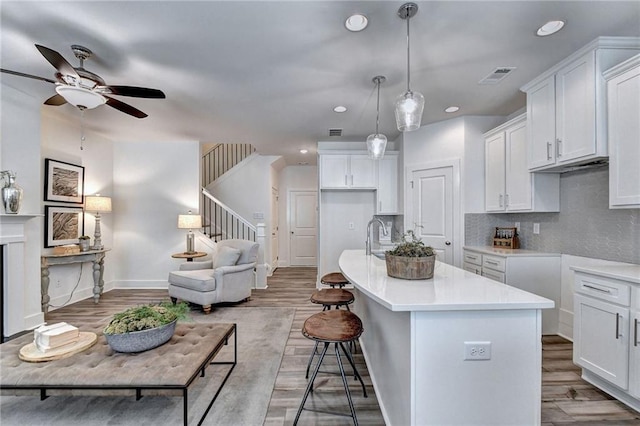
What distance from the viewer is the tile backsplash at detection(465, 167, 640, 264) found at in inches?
98.0

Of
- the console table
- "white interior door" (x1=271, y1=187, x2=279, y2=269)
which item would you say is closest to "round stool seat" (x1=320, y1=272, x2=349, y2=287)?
the console table

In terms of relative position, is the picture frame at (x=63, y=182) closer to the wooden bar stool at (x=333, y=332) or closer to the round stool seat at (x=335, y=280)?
the round stool seat at (x=335, y=280)

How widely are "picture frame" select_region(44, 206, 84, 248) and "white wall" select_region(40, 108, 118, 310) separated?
89 mm

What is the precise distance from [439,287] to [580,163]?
6.94ft

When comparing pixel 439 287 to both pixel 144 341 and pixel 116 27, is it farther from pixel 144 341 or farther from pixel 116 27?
pixel 116 27

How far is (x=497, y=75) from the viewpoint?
2867mm

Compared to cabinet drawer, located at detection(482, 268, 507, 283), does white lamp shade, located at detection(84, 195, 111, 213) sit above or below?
above

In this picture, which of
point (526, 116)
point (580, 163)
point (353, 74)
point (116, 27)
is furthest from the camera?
point (526, 116)

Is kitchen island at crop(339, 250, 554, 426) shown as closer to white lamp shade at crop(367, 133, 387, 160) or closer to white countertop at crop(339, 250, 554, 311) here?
white countertop at crop(339, 250, 554, 311)

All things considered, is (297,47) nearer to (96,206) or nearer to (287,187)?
(96,206)

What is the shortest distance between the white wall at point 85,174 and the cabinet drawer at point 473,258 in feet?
19.0

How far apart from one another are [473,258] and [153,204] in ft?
17.8

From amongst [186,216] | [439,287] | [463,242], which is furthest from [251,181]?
[439,287]

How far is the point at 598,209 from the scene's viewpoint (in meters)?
2.74
